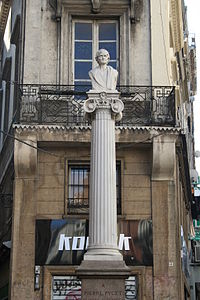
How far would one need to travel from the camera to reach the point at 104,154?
16.0 m

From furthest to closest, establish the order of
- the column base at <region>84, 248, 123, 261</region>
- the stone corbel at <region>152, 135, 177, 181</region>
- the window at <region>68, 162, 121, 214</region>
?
the window at <region>68, 162, 121, 214</region> → the stone corbel at <region>152, 135, 177, 181</region> → the column base at <region>84, 248, 123, 261</region>

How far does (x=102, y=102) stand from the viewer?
16250 mm

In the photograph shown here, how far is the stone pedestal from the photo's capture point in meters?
14.7

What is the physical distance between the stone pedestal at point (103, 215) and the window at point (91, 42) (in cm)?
638

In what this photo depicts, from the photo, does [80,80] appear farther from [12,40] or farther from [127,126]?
[12,40]

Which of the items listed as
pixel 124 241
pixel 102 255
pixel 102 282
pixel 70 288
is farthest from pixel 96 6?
pixel 102 282

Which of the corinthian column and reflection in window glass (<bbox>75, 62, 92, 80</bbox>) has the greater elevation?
reflection in window glass (<bbox>75, 62, 92, 80</bbox>)

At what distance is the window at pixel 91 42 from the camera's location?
22.6 m

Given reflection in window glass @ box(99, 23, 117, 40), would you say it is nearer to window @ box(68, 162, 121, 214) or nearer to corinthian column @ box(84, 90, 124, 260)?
window @ box(68, 162, 121, 214)

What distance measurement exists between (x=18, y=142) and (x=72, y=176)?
213 cm

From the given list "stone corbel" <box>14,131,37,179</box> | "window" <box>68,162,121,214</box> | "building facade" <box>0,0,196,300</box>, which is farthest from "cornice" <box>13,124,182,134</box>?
"window" <box>68,162,121,214</box>

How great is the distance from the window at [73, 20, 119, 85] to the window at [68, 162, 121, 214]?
10.4 feet

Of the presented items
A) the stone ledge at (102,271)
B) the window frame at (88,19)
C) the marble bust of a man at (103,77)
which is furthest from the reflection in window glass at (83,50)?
the stone ledge at (102,271)

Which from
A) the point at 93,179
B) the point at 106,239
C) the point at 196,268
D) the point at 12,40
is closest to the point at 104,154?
the point at 93,179
